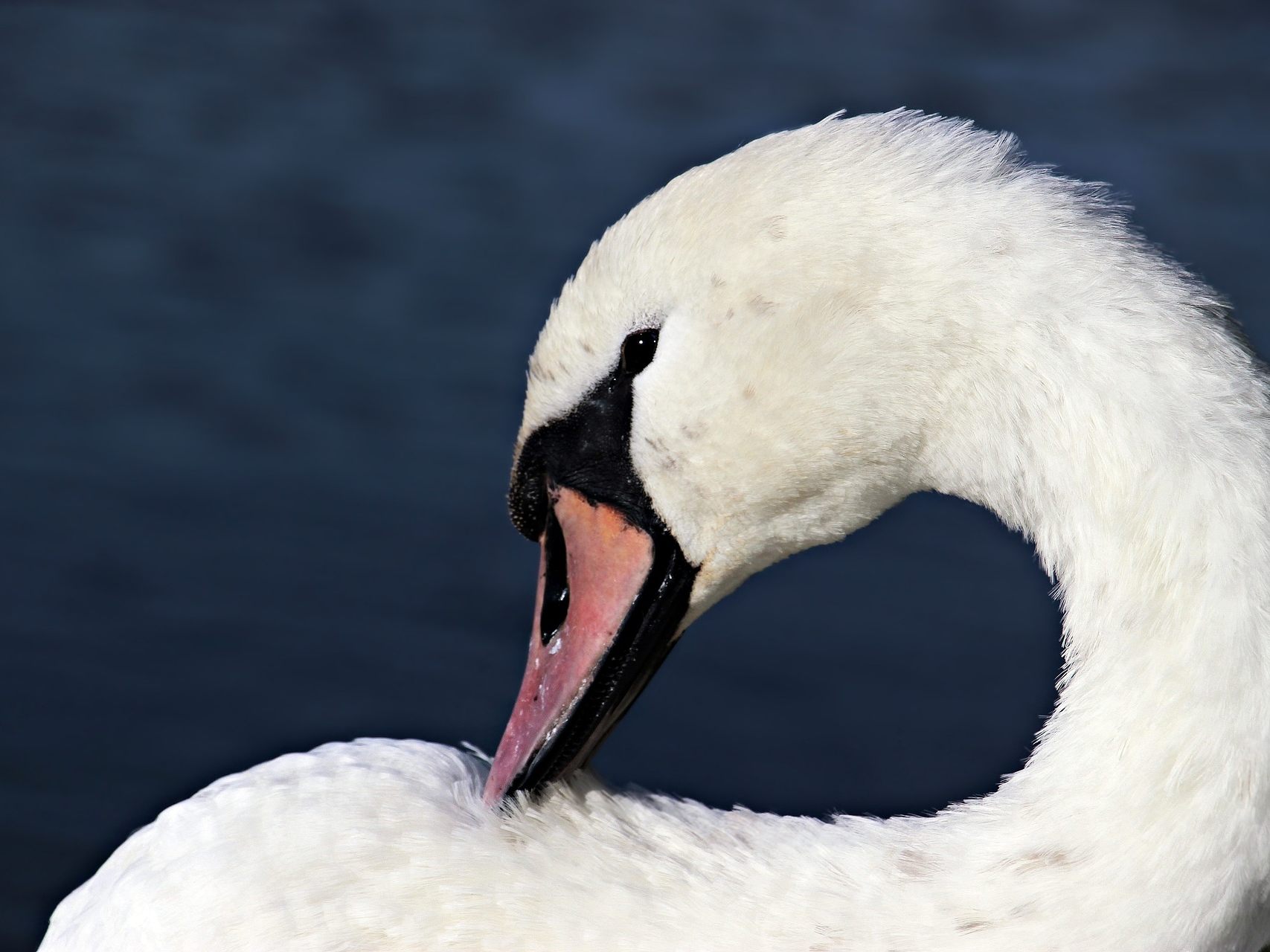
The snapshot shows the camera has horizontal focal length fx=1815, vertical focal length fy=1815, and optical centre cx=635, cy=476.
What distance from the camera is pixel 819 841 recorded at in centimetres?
242

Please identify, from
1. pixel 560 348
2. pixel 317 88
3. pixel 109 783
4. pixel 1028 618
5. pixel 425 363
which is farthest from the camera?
pixel 317 88

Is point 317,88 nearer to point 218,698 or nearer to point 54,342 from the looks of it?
point 54,342

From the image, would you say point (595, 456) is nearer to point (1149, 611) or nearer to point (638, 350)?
point (638, 350)

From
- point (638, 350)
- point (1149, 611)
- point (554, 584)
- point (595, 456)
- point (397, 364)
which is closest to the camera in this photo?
point (1149, 611)

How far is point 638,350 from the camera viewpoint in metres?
2.57

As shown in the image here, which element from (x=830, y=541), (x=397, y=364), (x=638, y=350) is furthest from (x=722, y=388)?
(x=397, y=364)

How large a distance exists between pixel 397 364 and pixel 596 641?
371cm

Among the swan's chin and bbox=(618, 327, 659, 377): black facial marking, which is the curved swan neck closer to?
bbox=(618, 327, 659, 377): black facial marking

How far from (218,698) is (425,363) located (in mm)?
1509

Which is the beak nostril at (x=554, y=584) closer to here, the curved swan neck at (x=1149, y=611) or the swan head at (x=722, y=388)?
the swan head at (x=722, y=388)

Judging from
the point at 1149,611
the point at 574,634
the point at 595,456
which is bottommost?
the point at 574,634

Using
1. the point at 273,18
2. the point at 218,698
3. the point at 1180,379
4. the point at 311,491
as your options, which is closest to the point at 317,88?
the point at 273,18

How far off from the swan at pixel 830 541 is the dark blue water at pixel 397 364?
2.45 meters

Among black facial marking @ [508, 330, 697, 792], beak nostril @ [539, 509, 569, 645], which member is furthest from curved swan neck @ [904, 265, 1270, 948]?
beak nostril @ [539, 509, 569, 645]
